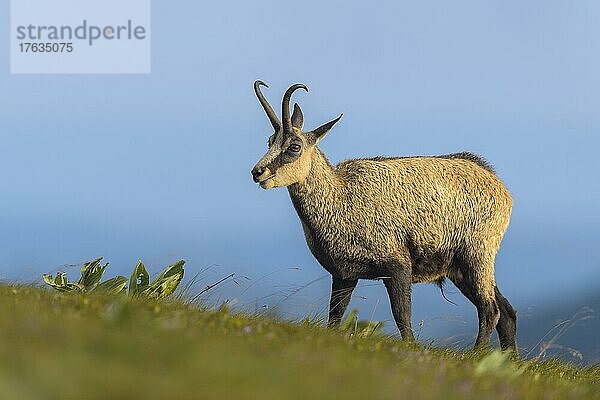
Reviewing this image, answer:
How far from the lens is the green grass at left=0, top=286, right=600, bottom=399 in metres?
2.64

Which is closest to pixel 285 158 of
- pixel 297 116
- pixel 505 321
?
pixel 297 116

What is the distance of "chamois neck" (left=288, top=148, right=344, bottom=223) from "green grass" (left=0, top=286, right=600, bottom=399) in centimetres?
486

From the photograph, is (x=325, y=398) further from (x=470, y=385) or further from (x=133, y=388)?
(x=470, y=385)

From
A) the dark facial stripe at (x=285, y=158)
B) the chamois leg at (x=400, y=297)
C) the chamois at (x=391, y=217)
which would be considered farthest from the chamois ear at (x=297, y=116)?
the chamois leg at (x=400, y=297)

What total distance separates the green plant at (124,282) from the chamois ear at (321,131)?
2.67 m

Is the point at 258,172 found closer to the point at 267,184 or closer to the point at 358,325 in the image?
the point at 267,184

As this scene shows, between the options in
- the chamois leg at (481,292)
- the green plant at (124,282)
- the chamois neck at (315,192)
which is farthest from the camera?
the chamois leg at (481,292)

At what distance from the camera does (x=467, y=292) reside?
11297 mm

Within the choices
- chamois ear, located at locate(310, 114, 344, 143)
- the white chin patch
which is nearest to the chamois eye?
chamois ear, located at locate(310, 114, 344, 143)

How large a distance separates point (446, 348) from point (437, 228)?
273 centimetres

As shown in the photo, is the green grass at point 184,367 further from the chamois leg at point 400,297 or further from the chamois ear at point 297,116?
the chamois ear at point 297,116

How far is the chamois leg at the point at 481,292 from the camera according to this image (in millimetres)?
11062

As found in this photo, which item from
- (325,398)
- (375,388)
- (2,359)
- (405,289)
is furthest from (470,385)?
(405,289)

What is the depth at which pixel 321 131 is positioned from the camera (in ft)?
33.5
